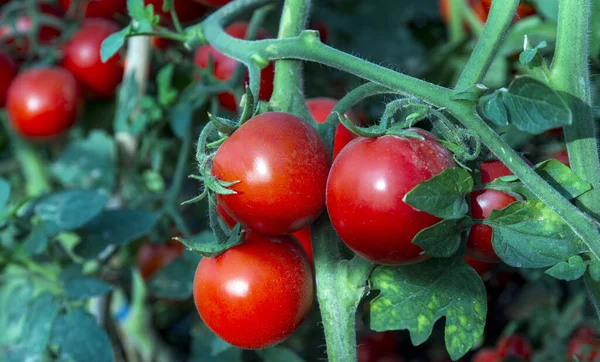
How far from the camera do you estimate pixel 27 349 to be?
82 centimetres

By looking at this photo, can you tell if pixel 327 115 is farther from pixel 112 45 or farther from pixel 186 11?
pixel 186 11

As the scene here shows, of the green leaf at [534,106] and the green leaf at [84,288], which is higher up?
the green leaf at [534,106]

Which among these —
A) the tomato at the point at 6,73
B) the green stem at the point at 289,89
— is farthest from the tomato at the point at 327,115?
the tomato at the point at 6,73

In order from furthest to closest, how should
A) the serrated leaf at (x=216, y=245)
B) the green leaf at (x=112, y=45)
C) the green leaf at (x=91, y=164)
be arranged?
the green leaf at (x=91, y=164), the green leaf at (x=112, y=45), the serrated leaf at (x=216, y=245)

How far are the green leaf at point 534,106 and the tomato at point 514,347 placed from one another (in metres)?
0.69

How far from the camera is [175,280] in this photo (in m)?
0.92

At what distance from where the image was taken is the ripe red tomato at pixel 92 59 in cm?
108

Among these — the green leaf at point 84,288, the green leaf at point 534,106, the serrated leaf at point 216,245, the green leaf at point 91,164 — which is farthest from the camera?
the green leaf at point 91,164

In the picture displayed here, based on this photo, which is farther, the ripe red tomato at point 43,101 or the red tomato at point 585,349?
the ripe red tomato at point 43,101

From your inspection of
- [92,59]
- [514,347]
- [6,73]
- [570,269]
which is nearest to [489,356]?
[514,347]

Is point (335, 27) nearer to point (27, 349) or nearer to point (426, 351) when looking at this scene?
point (426, 351)

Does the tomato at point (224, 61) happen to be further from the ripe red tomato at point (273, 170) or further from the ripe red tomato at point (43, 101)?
the ripe red tomato at point (273, 170)

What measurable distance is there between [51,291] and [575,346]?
2.36ft

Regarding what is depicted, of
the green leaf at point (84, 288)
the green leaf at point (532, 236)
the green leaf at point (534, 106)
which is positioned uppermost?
the green leaf at point (534, 106)
